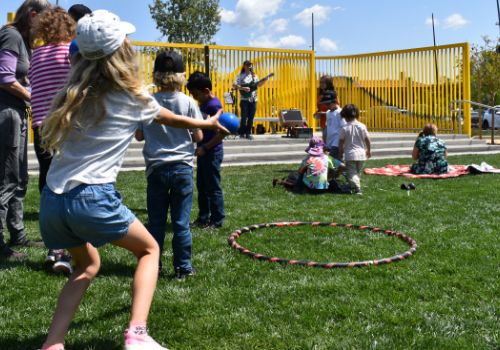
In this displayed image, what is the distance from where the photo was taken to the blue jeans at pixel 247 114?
16688mm

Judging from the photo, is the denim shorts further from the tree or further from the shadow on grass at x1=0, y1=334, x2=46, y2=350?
the tree

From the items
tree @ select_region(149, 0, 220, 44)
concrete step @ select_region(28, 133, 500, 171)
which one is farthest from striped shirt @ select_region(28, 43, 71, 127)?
tree @ select_region(149, 0, 220, 44)

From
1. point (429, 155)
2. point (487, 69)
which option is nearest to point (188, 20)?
point (487, 69)

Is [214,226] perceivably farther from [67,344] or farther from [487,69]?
[487,69]

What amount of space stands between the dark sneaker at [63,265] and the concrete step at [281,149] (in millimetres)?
9005

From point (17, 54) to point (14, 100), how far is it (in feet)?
1.41

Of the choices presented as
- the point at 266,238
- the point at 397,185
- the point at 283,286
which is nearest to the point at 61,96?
the point at 283,286

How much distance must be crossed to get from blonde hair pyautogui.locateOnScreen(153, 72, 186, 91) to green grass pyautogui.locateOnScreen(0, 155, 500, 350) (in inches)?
63.0

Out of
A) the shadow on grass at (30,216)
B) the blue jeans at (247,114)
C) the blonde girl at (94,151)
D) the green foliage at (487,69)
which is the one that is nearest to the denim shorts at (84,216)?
the blonde girl at (94,151)

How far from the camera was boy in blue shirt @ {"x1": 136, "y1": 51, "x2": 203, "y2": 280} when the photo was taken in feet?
15.5

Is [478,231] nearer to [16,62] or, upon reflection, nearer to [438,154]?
[16,62]

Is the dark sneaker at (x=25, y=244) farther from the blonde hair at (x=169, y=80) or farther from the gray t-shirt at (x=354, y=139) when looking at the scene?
the gray t-shirt at (x=354, y=139)

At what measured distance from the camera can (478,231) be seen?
6492 mm

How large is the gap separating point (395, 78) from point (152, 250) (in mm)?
20169
